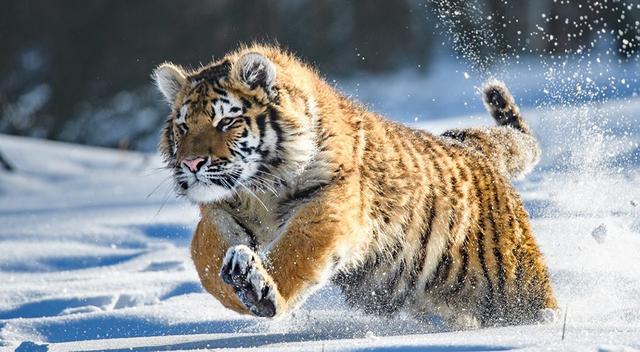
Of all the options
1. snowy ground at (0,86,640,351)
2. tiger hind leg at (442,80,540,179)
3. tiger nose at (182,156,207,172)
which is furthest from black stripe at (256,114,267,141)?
tiger hind leg at (442,80,540,179)

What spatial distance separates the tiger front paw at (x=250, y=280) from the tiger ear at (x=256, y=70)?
81cm

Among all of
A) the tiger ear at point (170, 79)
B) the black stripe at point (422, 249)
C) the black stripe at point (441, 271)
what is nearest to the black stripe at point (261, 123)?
Answer: the tiger ear at point (170, 79)

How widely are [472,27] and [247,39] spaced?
481 centimetres

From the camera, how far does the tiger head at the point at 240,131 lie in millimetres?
4328

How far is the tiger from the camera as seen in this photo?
4266 mm

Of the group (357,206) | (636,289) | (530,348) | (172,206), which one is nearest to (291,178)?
(357,206)

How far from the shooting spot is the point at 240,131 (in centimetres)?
440

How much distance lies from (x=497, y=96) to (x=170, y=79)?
5.52 ft

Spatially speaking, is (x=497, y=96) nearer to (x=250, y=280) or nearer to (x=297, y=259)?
(x=297, y=259)

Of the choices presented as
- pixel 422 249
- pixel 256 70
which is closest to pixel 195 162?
pixel 256 70

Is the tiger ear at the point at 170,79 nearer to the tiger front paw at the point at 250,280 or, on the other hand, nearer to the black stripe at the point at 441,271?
the tiger front paw at the point at 250,280

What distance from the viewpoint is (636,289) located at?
16.8ft

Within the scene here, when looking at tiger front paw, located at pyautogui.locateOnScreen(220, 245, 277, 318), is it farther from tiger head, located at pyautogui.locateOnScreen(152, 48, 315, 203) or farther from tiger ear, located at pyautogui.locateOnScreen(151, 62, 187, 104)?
tiger ear, located at pyautogui.locateOnScreen(151, 62, 187, 104)

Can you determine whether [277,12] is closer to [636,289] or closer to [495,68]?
[495,68]
